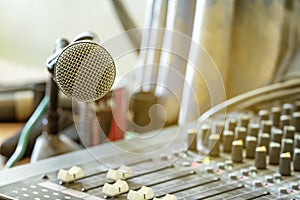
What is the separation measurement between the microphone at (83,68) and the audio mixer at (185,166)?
169mm

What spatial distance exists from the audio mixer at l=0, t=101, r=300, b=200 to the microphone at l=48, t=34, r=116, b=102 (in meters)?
0.17

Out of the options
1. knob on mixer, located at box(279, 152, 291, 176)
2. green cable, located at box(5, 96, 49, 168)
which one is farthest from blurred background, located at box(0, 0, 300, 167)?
knob on mixer, located at box(279, 152, 291, 176)

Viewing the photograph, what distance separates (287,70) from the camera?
5.22 ft

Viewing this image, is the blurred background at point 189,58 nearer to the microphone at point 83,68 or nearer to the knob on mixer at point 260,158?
the knob on mixer at point 260,158

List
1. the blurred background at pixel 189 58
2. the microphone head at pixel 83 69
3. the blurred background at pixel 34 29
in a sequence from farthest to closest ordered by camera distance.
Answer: the blurred background at pixel 34 29
the blurred background at pixel 189 58
the microphone head at pixel 83 69

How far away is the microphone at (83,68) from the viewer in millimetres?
934

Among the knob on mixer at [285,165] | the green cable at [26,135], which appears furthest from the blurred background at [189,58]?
the knob on mixer at [285,165]

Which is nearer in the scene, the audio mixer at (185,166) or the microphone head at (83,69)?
the microphone head at (83,69)

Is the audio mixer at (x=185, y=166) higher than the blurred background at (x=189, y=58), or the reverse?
the blurred background at (x=189, y=58)

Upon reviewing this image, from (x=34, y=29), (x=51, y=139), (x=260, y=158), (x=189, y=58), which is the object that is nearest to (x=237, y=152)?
(x=260, y=158)

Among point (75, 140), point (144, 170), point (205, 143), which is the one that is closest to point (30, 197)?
point (144, 170)

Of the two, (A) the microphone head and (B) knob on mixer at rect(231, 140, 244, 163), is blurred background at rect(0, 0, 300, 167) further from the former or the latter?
(A) the microphone head

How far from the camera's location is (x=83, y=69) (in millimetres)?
935

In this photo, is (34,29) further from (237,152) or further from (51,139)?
(237,152)
